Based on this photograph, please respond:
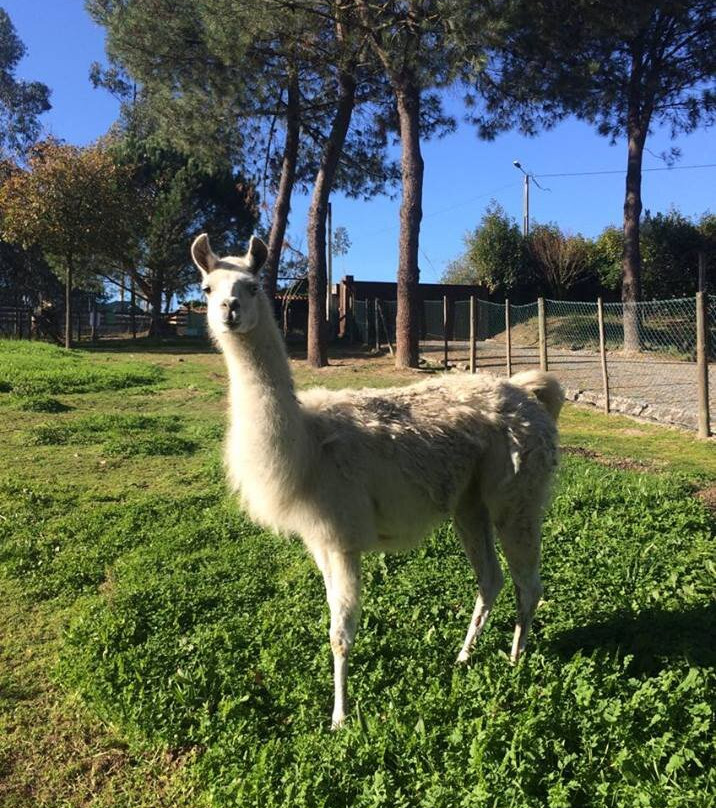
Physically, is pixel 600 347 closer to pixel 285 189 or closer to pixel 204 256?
pixel 204 256

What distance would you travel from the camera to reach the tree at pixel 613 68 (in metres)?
16.1

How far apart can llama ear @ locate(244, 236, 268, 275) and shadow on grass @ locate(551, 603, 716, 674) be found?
98.8 inches

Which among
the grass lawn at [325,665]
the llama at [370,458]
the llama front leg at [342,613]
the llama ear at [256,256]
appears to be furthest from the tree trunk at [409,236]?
the llama front leg at [342,613]

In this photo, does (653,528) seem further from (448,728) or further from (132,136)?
(132,136)

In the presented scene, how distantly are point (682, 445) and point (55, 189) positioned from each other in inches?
889

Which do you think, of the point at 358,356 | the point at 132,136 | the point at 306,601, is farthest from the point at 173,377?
the point at 132,136

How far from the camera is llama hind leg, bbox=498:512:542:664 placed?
3.66 meters

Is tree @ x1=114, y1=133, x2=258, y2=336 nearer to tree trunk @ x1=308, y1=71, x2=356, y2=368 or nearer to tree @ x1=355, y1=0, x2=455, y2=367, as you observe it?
tree trunk @ x1=308, y1=71, x2=356, y2=368

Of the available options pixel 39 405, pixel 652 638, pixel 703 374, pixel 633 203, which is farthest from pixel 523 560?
pixel 633 203

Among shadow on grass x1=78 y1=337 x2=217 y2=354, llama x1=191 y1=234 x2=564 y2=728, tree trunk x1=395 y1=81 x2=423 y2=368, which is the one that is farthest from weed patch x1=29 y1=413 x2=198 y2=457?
shadow on grass x1=78 y1=337 x2=217 y2=354

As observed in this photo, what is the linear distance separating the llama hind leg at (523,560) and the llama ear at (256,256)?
1.85 meters

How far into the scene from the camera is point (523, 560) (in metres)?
3.71

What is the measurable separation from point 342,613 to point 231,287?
157 centimetres

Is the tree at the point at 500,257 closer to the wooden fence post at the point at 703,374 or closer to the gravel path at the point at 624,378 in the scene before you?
the gravel path at the point at 624,378
